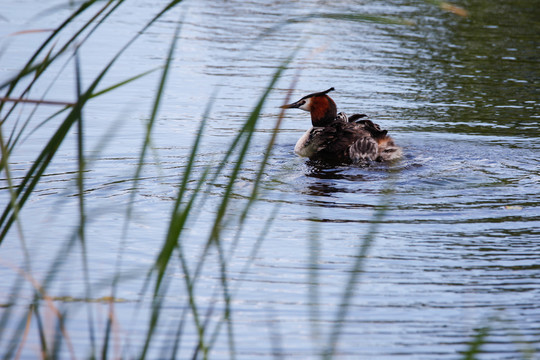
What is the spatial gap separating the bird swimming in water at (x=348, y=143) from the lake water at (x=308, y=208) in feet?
0.70

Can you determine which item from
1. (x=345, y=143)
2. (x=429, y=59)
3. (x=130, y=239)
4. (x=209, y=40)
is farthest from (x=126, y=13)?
(x=130, y=239)

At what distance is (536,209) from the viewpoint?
633 cm

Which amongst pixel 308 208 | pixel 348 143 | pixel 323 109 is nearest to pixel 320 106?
pixel 323 109

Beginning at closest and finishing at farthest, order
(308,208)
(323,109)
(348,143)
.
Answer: (308,208), (348,143), (323,109)

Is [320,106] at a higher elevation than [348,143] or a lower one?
higher

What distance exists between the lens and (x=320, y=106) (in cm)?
907

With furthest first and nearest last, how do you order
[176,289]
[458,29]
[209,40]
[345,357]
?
[458,29], [209,40], [176,289], [345,357]

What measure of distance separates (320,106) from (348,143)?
115 cm

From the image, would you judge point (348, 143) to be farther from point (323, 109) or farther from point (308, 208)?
point (308, 208)

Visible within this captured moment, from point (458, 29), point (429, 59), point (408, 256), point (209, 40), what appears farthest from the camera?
point (458, 29)

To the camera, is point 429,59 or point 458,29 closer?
point 429,59

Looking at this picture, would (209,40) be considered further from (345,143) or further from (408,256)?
(408,256)

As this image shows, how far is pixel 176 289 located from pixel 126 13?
44.8 feet

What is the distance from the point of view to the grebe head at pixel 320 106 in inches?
354
